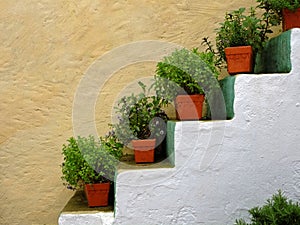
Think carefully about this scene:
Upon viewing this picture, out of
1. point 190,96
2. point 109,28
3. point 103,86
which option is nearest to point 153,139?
point 190,96

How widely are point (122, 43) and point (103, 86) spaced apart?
13.8 inches

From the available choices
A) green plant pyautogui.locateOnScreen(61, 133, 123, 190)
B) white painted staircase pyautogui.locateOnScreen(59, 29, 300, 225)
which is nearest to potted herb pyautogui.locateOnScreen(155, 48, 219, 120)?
white painted staircase pyautogui.locateOnScreen(59, 29, 300, 225)

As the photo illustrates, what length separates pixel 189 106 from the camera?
2.76 m

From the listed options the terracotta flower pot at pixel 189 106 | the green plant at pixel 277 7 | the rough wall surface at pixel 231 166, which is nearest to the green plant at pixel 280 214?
the rough wall surface at pixel 231 166

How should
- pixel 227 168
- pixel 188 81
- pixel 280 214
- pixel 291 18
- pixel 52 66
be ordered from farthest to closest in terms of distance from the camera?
1. pixel 52 66
2. pixel 291 18
3. pixel 188 81
4. pixel 227 168
5. pixel 280 214

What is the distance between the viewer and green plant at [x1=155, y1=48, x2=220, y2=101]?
277 centimetres

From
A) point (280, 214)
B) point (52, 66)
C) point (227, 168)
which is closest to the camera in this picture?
point (280, 214)

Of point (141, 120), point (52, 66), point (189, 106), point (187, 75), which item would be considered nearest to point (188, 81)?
point (187, 75)

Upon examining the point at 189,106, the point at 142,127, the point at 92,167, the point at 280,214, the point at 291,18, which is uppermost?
the point at 291,18

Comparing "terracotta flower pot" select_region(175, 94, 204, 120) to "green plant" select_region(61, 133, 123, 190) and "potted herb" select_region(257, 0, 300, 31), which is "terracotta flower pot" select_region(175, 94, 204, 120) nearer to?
"green plant" select_region(61, 133, 123, 190)

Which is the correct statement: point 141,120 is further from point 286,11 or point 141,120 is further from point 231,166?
point 286,11

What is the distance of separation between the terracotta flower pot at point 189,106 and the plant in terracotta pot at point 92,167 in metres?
0.53

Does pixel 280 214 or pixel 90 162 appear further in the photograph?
pixel 90 162

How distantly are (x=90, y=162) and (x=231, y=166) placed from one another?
0.86 m
